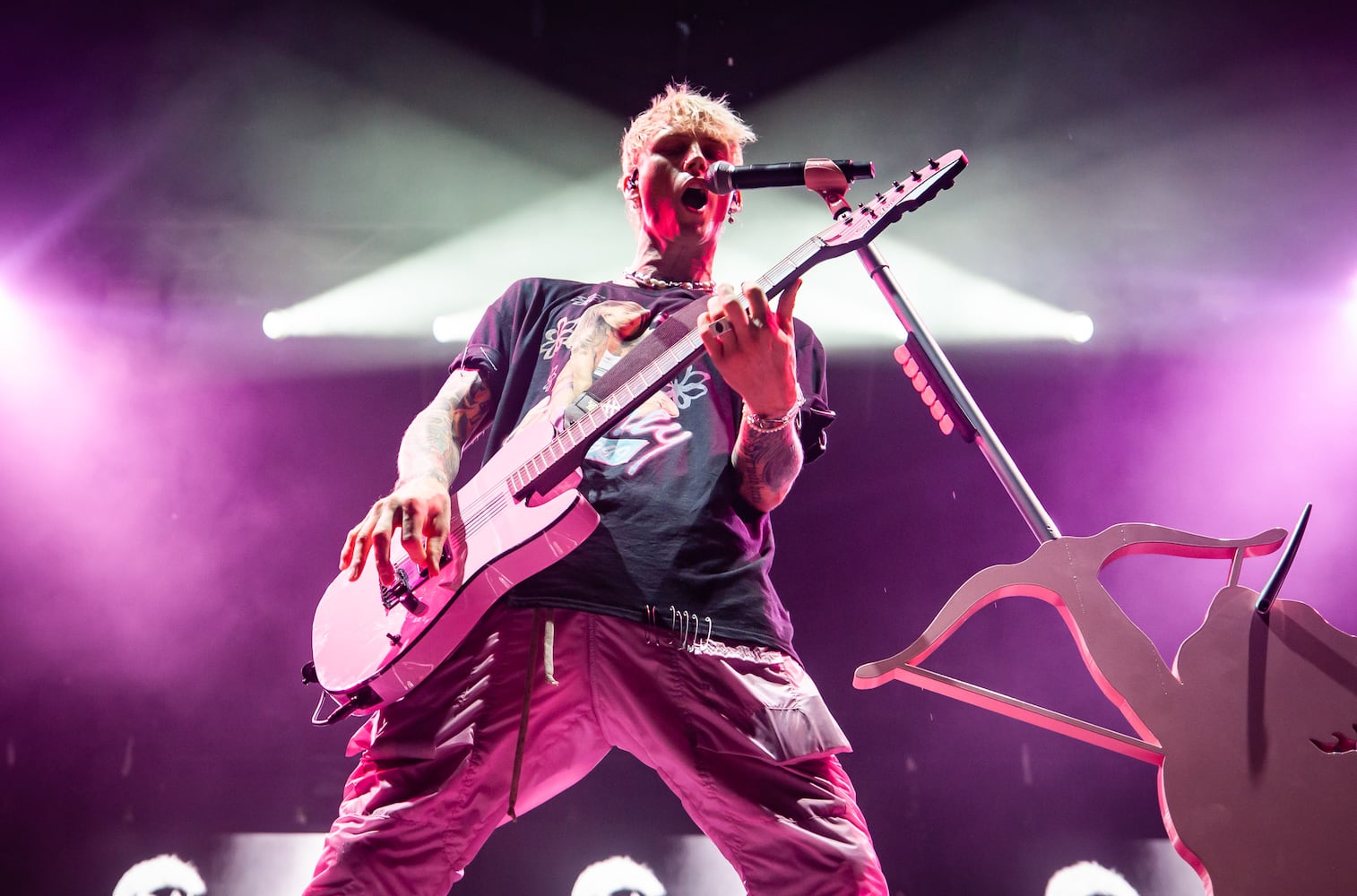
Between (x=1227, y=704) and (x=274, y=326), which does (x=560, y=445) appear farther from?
(x=274, y=326)

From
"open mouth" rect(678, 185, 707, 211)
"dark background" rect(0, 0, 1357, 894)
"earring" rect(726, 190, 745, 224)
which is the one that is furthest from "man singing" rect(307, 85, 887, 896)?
"dark background" rect(0, 0, 1357, 894)

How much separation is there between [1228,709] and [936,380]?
82 centimetres

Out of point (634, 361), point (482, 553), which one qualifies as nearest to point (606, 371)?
point (634, 361)

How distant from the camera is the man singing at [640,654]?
133 cm

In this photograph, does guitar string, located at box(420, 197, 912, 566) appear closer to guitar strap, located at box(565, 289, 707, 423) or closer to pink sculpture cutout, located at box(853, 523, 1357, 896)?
guitar strap, located at box(565, 289, 707, 423)

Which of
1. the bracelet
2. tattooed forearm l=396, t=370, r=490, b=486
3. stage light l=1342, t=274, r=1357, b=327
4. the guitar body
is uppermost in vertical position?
stage light l=1342, t=274, r=1357, b=327

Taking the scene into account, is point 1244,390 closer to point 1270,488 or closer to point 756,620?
point 1270,488

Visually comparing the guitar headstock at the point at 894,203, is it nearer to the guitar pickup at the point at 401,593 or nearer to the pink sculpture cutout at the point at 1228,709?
the pink sculpture cutout at the point at 1228,709

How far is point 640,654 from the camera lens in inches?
58.2

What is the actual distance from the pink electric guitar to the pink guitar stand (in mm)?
628

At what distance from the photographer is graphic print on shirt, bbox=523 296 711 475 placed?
68.1 inches

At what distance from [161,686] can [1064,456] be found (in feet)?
12.6

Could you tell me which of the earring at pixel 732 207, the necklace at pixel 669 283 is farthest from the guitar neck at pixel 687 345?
the earring at pixel 732 207

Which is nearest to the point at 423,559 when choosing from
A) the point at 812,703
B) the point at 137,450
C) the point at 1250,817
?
the point at 812,703
